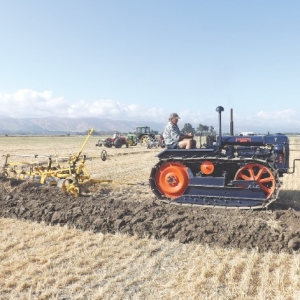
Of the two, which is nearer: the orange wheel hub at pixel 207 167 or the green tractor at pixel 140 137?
the orange wheel hub at pixel 207 167

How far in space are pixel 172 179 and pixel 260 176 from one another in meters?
2.10

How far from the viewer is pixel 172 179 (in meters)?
8.66

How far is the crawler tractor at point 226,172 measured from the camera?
7945 mm

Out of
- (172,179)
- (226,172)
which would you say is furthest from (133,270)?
(226,172)

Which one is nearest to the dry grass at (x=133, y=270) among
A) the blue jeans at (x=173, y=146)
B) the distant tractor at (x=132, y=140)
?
the blue jeans at (x=173, y=146)

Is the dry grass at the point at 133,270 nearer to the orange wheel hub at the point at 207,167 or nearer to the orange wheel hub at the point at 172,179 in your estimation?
the orange wheel hub at the point at 172,179

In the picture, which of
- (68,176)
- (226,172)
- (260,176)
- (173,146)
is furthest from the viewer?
(68,176)

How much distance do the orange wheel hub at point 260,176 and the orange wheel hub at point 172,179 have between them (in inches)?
50.3

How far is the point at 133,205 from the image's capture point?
8.04 m

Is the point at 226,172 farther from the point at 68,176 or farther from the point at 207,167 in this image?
the point at 68,176

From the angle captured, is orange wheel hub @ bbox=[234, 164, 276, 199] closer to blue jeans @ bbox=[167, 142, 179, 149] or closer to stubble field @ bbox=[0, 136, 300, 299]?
stubble field @ bbox=[0, 136, 300, 299]

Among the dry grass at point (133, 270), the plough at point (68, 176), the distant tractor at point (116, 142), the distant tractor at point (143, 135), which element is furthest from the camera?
the distant tractor at point (143, 135)

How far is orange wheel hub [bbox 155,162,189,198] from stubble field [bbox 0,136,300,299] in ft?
1.75

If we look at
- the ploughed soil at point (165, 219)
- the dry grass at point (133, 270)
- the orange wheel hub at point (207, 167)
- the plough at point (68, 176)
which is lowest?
the dry grass at point (133, 270)
